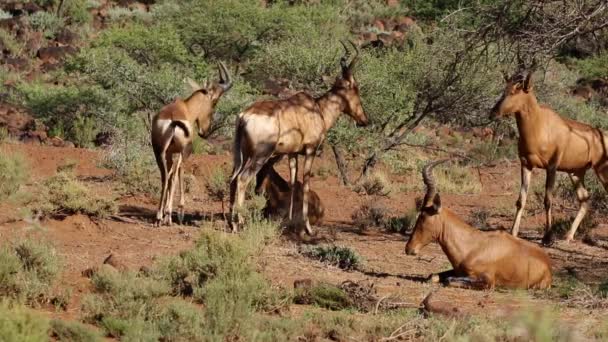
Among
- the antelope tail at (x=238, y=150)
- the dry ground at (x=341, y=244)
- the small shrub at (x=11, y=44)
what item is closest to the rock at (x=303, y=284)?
the dry ground at (x=341, y=244)

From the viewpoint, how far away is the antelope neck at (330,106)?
14.7 metres

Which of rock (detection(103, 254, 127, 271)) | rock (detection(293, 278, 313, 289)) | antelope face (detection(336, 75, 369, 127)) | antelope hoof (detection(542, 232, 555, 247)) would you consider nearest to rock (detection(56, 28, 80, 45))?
antelope face (detection(336, 75, 369, 127))

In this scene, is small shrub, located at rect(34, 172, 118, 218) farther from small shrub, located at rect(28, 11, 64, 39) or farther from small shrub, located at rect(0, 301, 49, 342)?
small shrub, located at rect(28, 11, 64, 39)

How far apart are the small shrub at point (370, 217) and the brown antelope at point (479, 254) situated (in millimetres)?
3922

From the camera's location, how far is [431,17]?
41.2 m

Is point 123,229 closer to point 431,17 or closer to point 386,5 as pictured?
point 431,17

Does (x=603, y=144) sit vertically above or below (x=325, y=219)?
above

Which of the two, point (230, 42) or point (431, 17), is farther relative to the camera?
point (431, 17)

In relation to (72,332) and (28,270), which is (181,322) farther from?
(28,270)

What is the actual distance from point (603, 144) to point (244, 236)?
6.16m

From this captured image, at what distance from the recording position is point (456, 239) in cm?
1089

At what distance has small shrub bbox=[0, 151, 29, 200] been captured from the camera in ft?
46.3

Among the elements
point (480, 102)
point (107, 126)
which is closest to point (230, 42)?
point (107, 126)

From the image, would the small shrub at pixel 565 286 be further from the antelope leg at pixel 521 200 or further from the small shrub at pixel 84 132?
the small shrub at pixel 84 132
